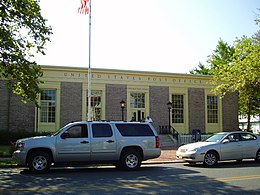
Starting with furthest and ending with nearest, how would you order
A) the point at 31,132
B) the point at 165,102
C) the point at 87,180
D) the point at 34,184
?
the point at 165,102 → the point at 31,132 → the point at 87,180 → the point at 34,184

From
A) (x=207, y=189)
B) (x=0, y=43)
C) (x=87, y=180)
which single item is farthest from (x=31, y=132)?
(x=207, y=189)

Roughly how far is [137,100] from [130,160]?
18.6m

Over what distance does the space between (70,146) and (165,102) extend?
2065cm

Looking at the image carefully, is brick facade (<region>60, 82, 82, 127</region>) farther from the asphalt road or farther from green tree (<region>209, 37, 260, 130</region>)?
the asphalt road

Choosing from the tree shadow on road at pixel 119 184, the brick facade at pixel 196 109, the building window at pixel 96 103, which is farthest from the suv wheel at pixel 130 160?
the brick facade at pixel 196 109

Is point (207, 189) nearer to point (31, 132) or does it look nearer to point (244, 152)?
point (244, 152)

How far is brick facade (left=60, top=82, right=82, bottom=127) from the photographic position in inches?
1119

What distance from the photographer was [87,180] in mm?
9961

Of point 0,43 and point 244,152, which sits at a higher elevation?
point 0,43

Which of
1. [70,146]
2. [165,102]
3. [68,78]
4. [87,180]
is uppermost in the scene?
[68,78]

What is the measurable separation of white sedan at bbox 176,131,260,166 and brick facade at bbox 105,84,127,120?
50.6 ft

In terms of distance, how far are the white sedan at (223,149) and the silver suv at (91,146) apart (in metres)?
1.91

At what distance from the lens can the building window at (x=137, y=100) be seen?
102ft

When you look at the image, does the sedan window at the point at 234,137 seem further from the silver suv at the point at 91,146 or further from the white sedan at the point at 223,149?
the silver suv at the point at 91,146
